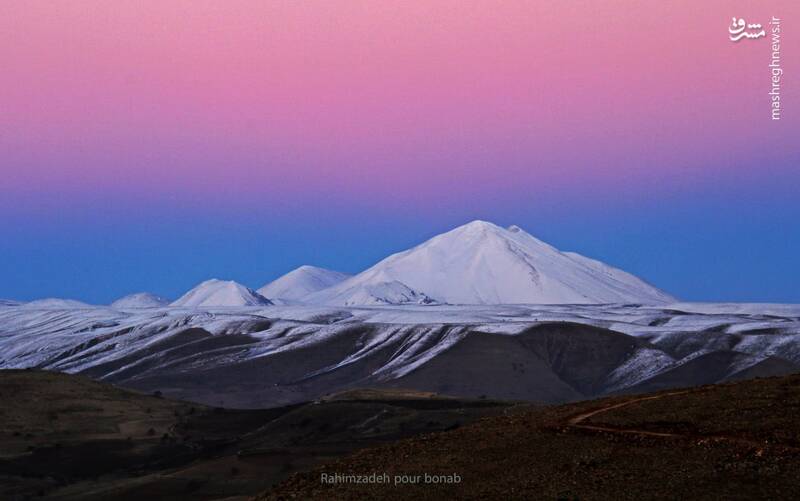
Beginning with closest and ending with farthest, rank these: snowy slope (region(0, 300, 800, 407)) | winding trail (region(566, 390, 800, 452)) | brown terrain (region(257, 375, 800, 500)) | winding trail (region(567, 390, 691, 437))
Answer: brown terrain (region(257, 375, 800, 500)), winding trail (region(566, 390, 800, 452)), winding trail (region(567, 390, 691, 437)), snowy slope (region(0, 300, 800, 407))

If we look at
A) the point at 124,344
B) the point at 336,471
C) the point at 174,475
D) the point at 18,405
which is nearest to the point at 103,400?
the point at 18,405

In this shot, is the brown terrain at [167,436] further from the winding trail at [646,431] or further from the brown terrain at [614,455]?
the winding trail at [646,431]

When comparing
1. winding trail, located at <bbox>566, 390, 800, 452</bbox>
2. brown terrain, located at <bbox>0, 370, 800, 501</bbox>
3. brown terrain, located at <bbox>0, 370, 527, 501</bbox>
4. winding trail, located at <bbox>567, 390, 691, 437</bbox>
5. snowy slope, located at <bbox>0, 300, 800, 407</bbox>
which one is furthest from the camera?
snowy slope, located at <bbox>0, 300, 800, 407</bbox>

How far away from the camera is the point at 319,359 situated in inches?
5207

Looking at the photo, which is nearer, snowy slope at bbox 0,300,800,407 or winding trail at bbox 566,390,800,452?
winding trail at bbox 566,390,800,452

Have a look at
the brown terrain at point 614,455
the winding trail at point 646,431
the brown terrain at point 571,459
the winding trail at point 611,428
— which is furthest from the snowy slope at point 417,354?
the brown terrain at point 614,455

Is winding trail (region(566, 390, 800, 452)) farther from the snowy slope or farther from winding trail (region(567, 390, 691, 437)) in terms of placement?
the snowy slope

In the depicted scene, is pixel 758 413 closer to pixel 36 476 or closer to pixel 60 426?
pixel 36 476

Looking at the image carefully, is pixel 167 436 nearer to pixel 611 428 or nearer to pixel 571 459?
pixel 611 428

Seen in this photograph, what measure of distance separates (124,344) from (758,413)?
140m

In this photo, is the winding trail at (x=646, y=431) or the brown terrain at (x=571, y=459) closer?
the brown terrain at (x=571, y=459)

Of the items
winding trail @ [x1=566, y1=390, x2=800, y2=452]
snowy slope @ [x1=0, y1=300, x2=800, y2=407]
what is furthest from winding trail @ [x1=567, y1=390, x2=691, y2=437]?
snowy slope @ [x1=0, y1=300, x2=800, y2=407]

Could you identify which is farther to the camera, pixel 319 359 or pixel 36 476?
pixel 319 359

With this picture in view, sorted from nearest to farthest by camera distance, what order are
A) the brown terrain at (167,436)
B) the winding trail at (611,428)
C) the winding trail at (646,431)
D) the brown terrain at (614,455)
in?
the brown terrain at (614,455) → the winding trail at (646,431) → the winding trail at (611,428) → the brown terrain at (167,436)
